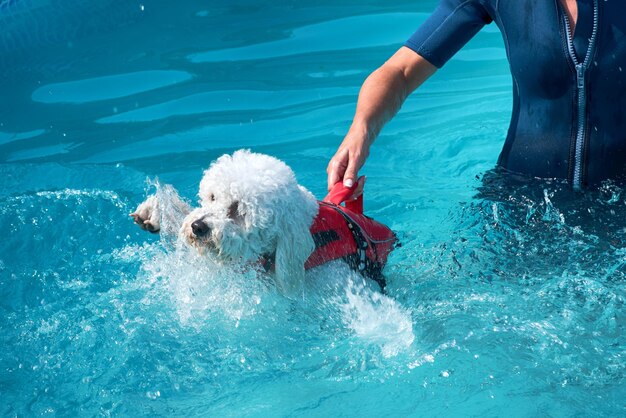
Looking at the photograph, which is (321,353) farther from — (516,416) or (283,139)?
(283,139)

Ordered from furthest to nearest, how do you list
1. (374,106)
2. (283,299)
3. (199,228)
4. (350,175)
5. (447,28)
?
(447,28), (374,106), (283,299), (350,175), (199,228)

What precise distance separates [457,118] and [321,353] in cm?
288

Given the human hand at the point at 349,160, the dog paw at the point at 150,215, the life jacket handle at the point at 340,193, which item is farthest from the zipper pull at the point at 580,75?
the dog paw at the point at 150,215

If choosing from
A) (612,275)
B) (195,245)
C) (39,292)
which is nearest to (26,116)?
(39,292)

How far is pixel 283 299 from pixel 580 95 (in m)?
1.45

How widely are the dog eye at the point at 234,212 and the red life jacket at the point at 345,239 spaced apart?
0.32m

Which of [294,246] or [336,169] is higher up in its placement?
[336,169]

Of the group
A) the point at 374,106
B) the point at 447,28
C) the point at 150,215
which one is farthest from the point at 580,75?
the point at 150,215

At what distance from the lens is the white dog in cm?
275

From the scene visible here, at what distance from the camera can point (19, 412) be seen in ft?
9.30

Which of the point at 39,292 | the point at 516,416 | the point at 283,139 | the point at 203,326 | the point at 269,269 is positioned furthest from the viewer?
the point at 283,139

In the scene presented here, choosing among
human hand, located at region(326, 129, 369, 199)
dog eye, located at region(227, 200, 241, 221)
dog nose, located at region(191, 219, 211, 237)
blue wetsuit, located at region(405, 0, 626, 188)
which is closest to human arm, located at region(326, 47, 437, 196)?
human hand, located at region(326, 129, 369, 199)

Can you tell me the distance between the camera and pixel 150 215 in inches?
119

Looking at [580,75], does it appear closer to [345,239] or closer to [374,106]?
[374,106]
